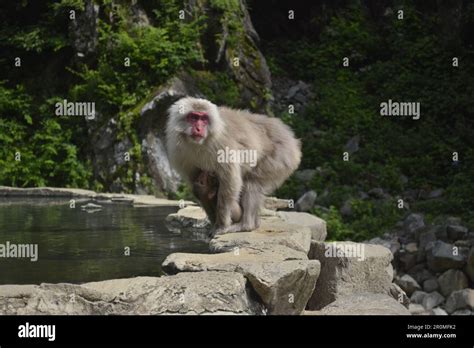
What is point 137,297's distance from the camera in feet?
11.3

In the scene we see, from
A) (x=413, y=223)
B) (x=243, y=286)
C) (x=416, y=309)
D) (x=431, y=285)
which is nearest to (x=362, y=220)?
(x=413, y=223)

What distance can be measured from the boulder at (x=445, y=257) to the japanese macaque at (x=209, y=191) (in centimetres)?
499

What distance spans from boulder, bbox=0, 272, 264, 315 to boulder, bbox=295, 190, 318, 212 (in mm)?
7932

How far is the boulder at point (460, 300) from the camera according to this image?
8273 mm

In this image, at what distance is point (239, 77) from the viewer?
44.2ft

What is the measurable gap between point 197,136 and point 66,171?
8572 mm

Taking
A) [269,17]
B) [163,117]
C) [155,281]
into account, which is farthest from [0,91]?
[155,281]

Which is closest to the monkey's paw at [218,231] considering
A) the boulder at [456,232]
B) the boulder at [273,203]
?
the boulder at [273,203]

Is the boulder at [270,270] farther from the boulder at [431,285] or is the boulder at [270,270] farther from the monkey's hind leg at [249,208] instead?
the boulder at [431,285]

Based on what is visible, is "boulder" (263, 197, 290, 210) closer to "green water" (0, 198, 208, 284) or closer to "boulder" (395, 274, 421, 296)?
"green water" (0, 198, 208, 284)

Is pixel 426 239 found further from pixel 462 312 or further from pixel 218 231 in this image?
pixel 218 231

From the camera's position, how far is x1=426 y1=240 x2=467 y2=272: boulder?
30.5 feet
